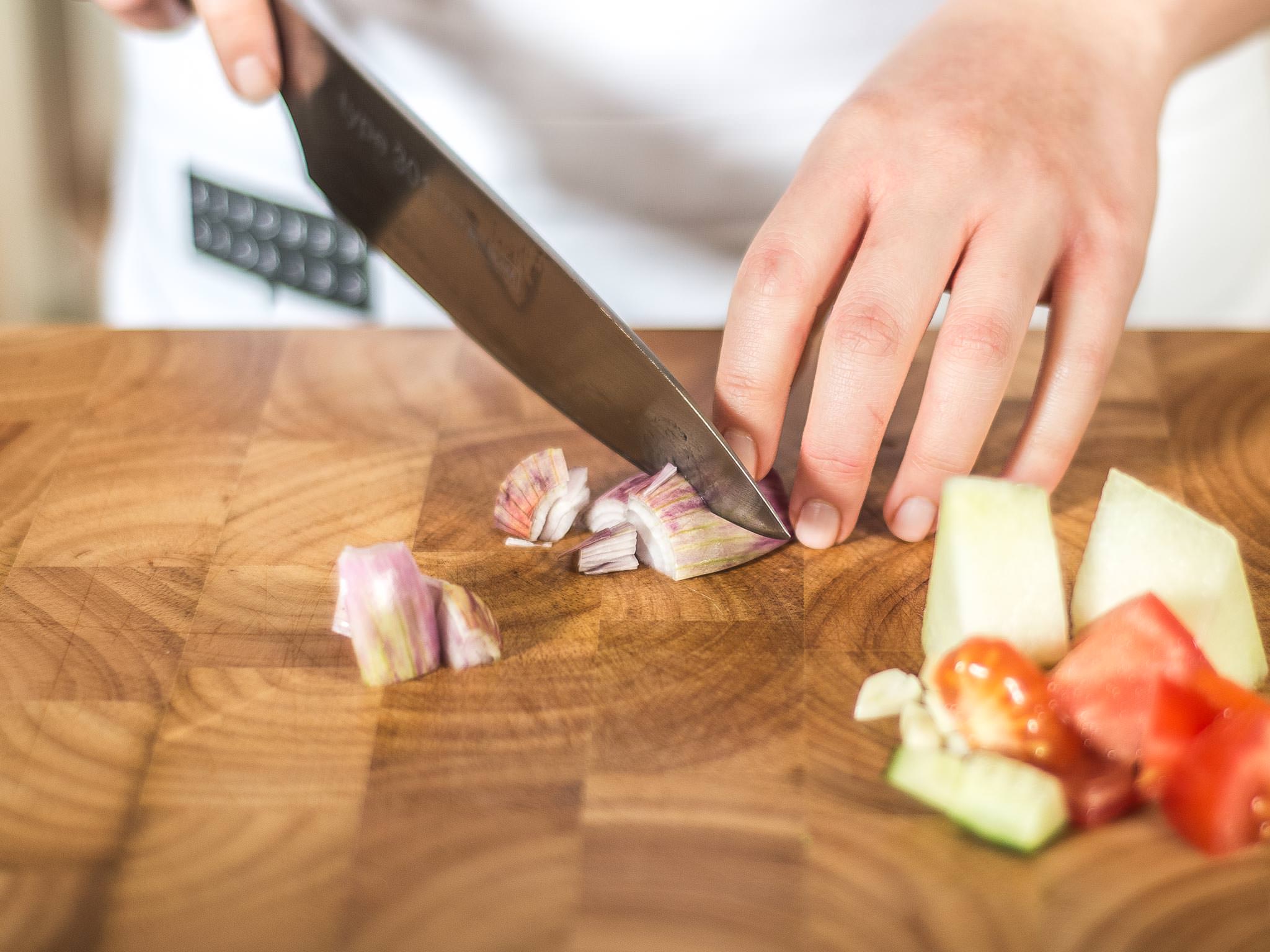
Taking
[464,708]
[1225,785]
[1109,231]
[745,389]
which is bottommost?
[464,708]

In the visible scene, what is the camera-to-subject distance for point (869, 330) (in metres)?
0.92

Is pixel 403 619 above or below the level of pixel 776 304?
below

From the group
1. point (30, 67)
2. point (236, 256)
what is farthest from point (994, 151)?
point (30, 67)

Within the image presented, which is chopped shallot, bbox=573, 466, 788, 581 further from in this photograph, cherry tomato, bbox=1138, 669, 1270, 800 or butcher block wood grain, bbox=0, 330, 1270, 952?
cherry tomato, bbox=1138, 669, 1270, 800

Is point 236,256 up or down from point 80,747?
up

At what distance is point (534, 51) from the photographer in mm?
1339

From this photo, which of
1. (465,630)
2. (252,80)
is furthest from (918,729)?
(252,80)

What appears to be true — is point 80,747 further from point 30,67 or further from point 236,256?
point 30,67

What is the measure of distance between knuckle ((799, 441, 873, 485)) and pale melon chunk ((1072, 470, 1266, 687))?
0.19 meters

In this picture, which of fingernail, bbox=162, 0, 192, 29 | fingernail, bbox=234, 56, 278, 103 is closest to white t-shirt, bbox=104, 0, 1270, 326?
fingernail, bbox=162, 0, 192, 29

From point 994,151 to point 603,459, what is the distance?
1.46 feet

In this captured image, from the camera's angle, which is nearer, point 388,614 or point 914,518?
point 388,614

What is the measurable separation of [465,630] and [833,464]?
33 centimetres

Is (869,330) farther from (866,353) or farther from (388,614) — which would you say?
(388,614)
